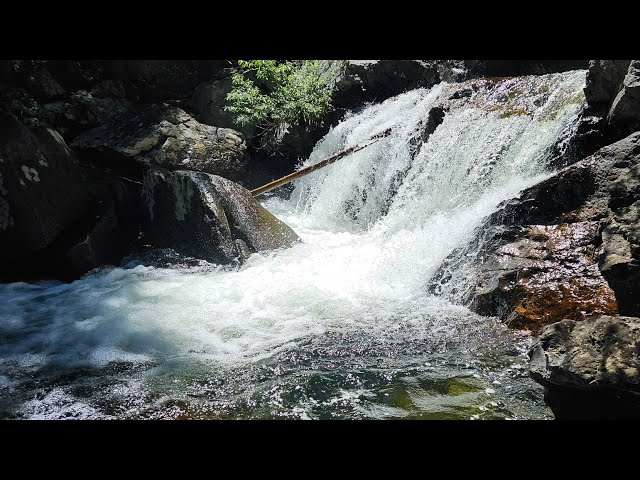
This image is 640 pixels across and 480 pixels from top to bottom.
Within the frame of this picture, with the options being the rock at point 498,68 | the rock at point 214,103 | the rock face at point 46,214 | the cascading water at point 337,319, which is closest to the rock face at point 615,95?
the cascading water at point 337,319

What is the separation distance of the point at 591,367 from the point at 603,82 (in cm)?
502

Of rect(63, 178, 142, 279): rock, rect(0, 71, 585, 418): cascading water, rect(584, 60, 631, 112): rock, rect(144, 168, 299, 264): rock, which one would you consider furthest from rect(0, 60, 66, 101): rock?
rect(584, 60, 631, 112): rock

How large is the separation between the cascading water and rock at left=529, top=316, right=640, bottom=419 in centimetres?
44

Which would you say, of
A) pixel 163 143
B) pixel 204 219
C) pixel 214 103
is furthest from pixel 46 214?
pixel 214 103

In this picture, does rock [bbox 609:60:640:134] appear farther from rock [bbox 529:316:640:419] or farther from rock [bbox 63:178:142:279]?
rock [bbox 63:178:142:279]

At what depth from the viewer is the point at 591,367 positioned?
2367mm

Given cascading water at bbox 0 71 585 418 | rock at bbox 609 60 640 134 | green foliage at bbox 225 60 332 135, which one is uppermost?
green foliage at bbox 225 60 332 135

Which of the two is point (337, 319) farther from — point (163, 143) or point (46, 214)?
point (163, 143)

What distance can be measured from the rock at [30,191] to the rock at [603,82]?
754cm

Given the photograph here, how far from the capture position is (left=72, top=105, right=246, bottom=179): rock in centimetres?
888

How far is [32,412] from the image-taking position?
3.17 meters

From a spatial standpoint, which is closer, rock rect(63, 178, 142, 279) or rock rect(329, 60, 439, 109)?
rock rect(63, 178, 142, 279)
